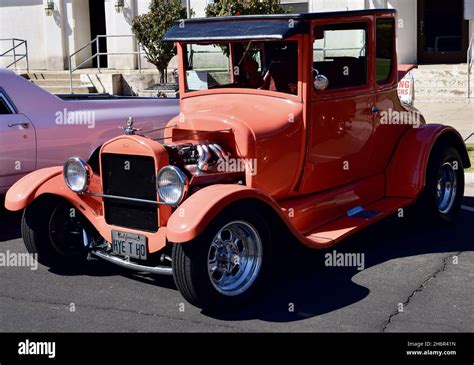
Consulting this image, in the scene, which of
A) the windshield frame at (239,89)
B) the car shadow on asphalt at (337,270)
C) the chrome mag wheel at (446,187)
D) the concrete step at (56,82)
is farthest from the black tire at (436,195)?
the concrete step at (56,82)

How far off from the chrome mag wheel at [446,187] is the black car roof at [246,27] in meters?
1.82

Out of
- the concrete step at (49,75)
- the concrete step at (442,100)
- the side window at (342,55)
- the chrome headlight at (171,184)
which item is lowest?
the concrete step at (442,100)

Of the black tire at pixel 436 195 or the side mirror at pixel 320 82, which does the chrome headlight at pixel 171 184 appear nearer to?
the side mirror at pixel 320 82

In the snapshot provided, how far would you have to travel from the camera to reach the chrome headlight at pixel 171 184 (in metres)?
5.49

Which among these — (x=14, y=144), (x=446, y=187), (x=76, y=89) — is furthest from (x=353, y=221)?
(x=76, y=89)

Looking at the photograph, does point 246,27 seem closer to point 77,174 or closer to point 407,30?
point 77,174

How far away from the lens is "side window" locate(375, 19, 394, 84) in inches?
283

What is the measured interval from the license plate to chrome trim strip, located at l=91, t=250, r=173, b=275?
0.06 meters

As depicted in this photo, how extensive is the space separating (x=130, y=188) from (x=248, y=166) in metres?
0.93

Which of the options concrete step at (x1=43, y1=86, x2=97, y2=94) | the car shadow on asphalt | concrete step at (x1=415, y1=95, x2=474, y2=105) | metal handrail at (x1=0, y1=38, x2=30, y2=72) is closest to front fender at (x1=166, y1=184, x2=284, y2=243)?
the car shadow on asphalt

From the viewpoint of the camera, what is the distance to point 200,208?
17.1ft

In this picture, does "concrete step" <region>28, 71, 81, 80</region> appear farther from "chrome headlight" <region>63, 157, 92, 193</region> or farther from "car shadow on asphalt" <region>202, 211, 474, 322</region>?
"chrome headlight" <region>63, 157, 92, 193</region>

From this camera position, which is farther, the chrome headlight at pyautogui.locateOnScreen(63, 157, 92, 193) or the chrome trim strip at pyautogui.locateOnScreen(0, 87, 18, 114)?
the chrome trim strip at pyautogui.locateOnScreen(0, 87, 18, 114)
